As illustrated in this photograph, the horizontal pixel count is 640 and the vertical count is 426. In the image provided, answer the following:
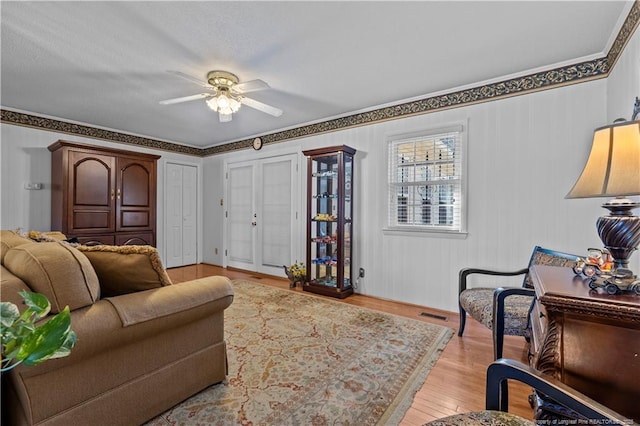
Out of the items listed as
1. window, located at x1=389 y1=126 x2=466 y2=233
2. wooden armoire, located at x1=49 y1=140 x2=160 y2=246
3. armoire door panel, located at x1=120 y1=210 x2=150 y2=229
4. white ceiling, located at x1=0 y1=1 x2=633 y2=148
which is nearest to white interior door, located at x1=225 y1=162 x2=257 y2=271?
wooden armoire, located at x1=49 y1=140 x2=160 y2=246

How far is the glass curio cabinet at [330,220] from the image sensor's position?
149 inches

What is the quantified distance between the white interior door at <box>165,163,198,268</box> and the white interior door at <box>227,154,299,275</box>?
2.80 ft

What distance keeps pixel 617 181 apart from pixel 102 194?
513cm

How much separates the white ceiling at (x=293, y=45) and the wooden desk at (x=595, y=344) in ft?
6.10

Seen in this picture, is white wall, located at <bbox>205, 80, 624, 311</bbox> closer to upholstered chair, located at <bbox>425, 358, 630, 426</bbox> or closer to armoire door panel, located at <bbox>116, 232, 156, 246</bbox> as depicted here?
upholstered chair, located at <bbox>425, 358, 630, 426</bbox>

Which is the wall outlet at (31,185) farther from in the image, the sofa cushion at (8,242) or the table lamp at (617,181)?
the table lamp at (617,181)

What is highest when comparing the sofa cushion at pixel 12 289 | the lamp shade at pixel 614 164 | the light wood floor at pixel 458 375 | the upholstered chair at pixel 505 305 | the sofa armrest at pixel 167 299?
the lamp shade at pixel 614 164

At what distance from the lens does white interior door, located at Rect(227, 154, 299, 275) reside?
4683mm

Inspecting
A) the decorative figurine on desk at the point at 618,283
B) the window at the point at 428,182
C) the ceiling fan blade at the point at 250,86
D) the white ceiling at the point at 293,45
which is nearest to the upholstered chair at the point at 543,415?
the decorative figurine on desk at the point at 618,283

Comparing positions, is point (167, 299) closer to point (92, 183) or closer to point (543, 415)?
point (543, 415)

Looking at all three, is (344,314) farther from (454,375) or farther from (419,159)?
(419,159)

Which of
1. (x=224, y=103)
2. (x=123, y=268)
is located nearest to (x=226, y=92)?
(x=224, y=103)

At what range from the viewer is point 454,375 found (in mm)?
2008

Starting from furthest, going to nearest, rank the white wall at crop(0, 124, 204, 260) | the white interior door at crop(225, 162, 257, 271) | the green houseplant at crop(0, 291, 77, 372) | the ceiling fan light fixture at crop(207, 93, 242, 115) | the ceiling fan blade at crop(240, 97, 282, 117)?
1. the white interior door at crop(225, 162, 257, 271)
2. the white wall at crop(0, 124, 204, 260)
3. the ceiling fan blade at crop(240, 97, 282, 117)
4. the ceiling fan light fixture at crop(207, 93, 242, 115)
5. the green houseplant at crop(0, 291, 77, 372)
